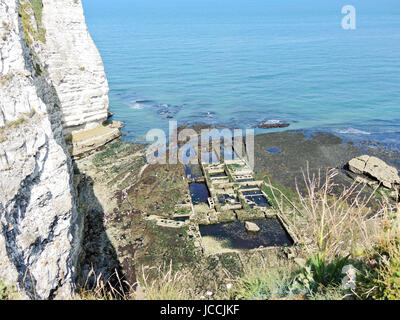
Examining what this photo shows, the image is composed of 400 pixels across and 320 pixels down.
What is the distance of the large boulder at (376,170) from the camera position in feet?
75.6

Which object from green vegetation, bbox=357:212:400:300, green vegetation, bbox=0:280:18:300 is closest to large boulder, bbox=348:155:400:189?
green vegetation, bbox=357:212:400:300

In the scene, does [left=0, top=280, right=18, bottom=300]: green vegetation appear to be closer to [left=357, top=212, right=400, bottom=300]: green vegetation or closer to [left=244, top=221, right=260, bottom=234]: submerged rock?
[left=357, top=212, right=400, bottom=300]: green vegetation

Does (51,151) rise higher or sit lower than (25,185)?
higher

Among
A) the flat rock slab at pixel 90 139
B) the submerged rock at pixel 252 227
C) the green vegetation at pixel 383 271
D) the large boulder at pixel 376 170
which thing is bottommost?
the submerged rock at pixel 252 227

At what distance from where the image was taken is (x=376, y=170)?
2403 cm

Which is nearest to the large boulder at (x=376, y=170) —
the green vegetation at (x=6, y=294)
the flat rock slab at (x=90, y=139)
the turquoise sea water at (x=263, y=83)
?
the turquoise sea water at (x=263, y=83)

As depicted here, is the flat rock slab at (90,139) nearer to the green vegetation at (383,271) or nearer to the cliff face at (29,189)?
the cliff face at (29,189)

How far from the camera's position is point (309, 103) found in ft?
154

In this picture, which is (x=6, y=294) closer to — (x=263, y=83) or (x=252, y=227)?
(x=252, y=227)

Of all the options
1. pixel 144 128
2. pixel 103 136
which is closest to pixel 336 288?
pixel 103 136

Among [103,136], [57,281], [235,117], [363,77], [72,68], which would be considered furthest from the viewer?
[363,77]

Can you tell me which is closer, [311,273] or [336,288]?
[336,288]

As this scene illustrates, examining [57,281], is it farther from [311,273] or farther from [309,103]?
[309,103]
